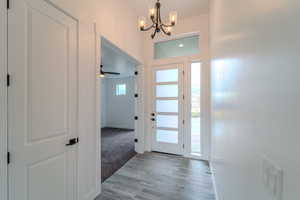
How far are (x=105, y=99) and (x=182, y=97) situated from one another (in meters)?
5.48

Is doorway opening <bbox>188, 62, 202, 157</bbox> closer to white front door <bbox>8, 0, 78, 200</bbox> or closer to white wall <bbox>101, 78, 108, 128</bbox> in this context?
white front door <bbox>8, 0, 78, 200</bbox>

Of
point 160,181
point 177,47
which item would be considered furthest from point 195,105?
point 160,181

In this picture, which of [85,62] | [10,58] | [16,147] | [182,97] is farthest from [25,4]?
[182,97]

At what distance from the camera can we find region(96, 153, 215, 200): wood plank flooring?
2.07m

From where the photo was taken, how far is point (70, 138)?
5.40 feet

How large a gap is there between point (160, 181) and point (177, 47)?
3.06 m

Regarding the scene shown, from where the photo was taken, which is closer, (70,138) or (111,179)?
(70,138)

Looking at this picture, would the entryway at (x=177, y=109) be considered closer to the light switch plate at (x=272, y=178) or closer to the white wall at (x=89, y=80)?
the white wall at (x=89, y=80)

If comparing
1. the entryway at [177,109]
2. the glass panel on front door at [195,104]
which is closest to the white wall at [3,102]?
the entryway at [177,109]

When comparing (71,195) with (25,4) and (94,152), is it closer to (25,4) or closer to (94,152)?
(94,152)

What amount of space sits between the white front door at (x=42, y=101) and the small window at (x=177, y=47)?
93.8 inches

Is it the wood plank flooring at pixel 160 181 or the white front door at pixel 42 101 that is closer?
the white front door at pixel 42 101

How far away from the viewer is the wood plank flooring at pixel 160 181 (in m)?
2.07

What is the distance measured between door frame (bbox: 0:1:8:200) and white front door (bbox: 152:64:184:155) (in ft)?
9.64
